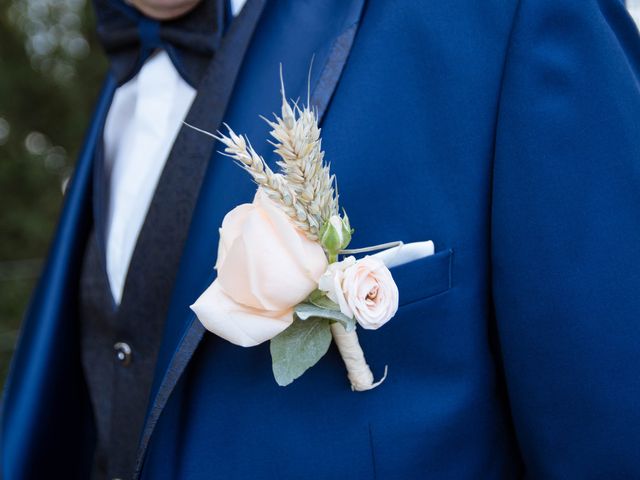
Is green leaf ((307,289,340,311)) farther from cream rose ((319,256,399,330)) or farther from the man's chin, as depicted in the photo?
the man's chin

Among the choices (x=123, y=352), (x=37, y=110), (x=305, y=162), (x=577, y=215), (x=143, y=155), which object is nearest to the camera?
(x=305, y=162)

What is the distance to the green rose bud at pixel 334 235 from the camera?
34.0 inches

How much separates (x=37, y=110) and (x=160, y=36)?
2.76 m

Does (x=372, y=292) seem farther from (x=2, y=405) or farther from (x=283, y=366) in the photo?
(x=2, y=405)

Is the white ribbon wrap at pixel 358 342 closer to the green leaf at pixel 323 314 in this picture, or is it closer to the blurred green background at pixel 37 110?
the green leaf at pixel 323 314

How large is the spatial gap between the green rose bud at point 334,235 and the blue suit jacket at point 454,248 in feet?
0.51

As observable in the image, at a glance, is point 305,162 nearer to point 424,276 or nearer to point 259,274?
point 259,274

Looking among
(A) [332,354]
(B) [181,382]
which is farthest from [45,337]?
(A) [332,354]

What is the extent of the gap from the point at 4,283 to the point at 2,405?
9.34 ft

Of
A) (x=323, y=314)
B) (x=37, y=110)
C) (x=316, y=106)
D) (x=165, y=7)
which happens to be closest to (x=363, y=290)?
(x=323, y=314)

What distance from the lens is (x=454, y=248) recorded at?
105 centimetres

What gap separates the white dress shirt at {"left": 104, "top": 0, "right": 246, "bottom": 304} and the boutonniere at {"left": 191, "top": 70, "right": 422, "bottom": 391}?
0.52 metres

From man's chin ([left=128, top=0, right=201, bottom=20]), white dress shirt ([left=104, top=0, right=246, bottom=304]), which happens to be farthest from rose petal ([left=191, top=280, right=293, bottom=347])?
man's chin ([left=128, top=0, right=201, bottom=20])

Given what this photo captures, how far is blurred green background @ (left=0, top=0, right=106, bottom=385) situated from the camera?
3.63 metres
